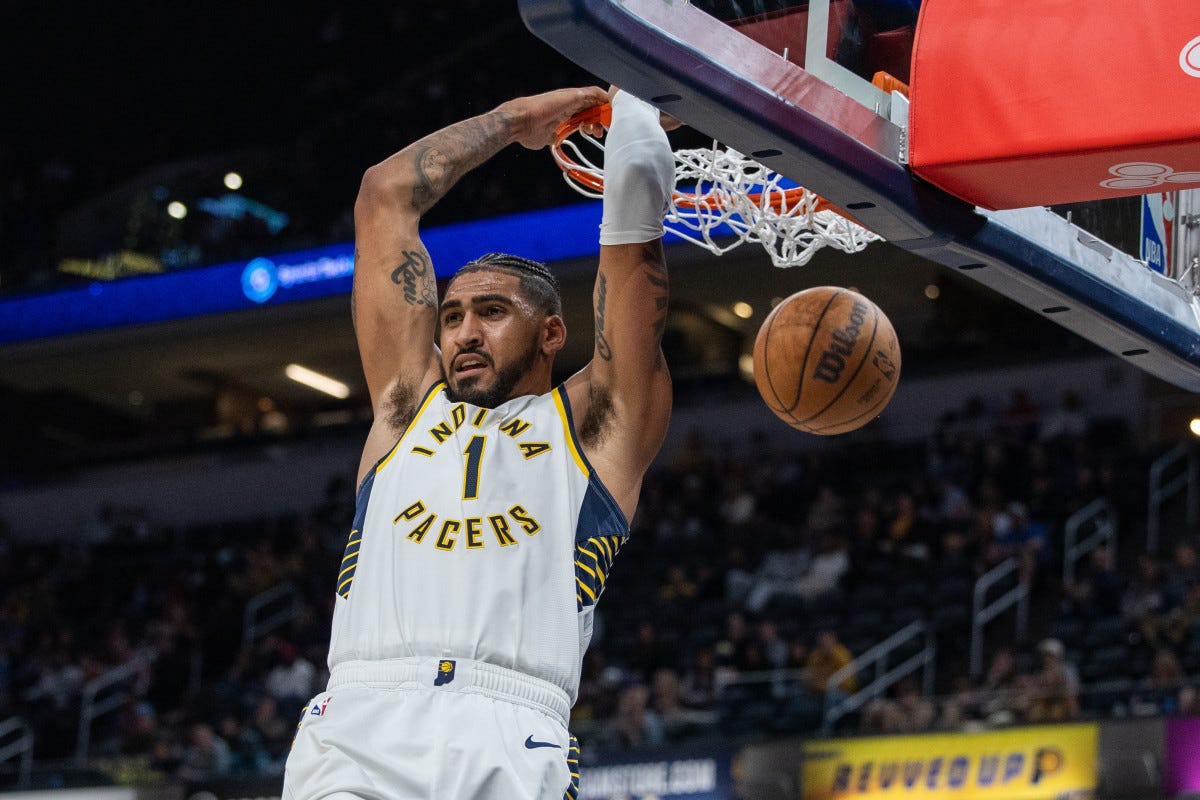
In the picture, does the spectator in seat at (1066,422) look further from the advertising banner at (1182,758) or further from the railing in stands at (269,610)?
the railing in stands at (269,610)

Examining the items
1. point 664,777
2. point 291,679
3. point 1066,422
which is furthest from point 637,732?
point 1066,422

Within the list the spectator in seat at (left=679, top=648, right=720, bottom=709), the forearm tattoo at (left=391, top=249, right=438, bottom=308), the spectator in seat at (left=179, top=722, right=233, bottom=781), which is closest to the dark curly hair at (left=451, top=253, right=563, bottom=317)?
the forearm tattoo at (left=391, top=249, right=438, bottom=308)

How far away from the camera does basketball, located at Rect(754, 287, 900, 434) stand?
4074 mm

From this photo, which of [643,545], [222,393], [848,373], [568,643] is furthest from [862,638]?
[222,393]

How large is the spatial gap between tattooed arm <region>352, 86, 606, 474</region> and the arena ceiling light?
49.7 feet

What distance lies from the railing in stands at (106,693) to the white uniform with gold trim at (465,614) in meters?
11.5

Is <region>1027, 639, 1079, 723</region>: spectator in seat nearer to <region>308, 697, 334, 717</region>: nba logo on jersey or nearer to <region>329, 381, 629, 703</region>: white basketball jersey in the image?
<region>329, 381, 629, 703</region>: white basketball jersey

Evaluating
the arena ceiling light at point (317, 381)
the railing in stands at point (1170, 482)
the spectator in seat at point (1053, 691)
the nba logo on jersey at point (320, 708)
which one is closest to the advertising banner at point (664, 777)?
the spectator in seat at point (1053, 691)

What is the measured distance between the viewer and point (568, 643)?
9.79ft

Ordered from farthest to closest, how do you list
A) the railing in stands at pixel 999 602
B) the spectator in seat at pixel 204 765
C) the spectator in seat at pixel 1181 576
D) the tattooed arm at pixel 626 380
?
1. the railing in stands at pixel 999 602
2. the spectator in seat at pixel 204 765
3. the spectator in seat at pixel 1181 576
4. the tattooed arm at pixel 626 380

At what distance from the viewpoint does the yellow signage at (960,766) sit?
840 cm

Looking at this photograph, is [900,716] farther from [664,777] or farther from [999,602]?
[999,602]

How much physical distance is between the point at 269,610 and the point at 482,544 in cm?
1354

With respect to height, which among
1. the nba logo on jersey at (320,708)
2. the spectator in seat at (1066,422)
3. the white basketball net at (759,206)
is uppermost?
the spectator in seat at (1066,422)
